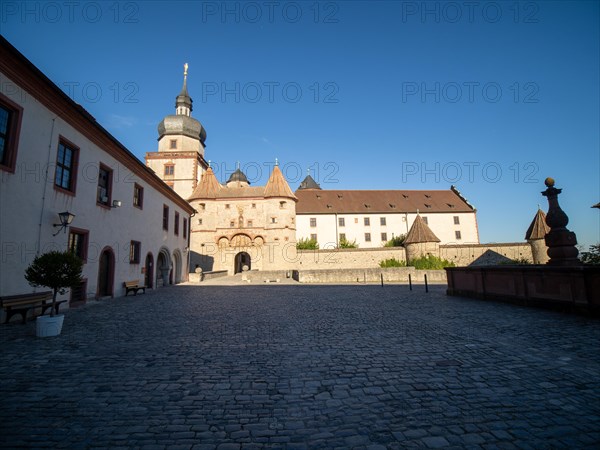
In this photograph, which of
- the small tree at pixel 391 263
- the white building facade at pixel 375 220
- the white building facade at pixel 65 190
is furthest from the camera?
the white building facade at pixel 375 220

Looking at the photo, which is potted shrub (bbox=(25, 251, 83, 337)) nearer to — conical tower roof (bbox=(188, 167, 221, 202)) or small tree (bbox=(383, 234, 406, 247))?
conical tower roof (bbox=(188, 167, 221, 202))

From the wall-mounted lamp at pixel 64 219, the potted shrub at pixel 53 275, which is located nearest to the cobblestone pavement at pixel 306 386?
the potted shrub at pixel 53 275

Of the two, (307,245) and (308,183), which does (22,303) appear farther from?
(308,183)

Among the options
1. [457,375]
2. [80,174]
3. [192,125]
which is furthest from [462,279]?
[192,125]

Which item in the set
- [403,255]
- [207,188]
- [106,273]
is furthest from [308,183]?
[106,273]

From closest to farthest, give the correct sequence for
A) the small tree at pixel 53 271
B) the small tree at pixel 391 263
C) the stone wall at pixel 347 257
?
the small tree at pixel 53 271 → the small tree at pixel 391 263 → the stone wall at pixel 347 257

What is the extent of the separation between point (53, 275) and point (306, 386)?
6976 mm

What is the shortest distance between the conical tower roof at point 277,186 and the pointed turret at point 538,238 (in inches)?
1223

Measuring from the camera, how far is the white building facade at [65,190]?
8766 millimetres

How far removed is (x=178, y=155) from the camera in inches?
1805

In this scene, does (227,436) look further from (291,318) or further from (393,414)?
(291,318)

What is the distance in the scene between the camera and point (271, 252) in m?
40.6

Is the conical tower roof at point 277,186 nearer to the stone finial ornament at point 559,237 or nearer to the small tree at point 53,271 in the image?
the stone finial ornament at point 559,237

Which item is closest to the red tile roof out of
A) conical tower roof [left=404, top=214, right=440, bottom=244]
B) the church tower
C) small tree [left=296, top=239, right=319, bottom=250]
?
small tree [left=296, top=239, right=319, bottom=250]
